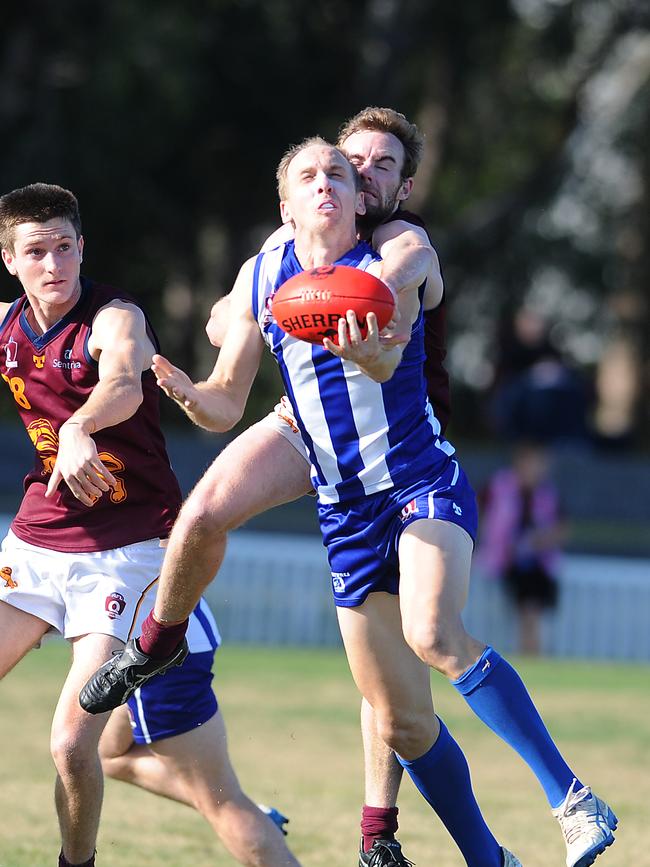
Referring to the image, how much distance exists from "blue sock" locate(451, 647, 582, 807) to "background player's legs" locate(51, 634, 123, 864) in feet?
4.11

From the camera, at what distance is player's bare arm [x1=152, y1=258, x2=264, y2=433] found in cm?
524

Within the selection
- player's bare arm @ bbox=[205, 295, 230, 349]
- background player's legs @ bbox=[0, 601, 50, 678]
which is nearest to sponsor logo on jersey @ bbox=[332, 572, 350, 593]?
player's bare arm @ bbox=[205, 295, 230, 349]

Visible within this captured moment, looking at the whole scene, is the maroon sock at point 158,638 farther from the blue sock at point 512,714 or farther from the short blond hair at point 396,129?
the short blond hair at point 396,129

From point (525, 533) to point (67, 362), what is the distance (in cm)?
862

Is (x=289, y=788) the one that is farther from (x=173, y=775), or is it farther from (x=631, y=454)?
(x=631, y=454)

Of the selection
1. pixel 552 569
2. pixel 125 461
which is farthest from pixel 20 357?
pixel 552 569

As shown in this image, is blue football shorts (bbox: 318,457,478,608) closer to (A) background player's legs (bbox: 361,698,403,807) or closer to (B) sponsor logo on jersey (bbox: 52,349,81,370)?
(A) background player's legs (bbox: 361,698,403,807)

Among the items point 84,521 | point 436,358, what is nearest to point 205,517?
point 84,521

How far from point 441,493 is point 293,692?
7.01 metres

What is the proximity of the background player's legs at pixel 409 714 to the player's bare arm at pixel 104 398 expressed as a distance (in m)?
1.01

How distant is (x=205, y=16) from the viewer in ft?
Answer: 68.0

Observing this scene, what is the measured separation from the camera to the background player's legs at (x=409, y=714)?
5.21 meters

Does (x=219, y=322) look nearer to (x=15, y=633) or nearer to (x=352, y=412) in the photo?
(x=352, y=412)

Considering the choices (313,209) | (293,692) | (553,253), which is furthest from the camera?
(553,253)
